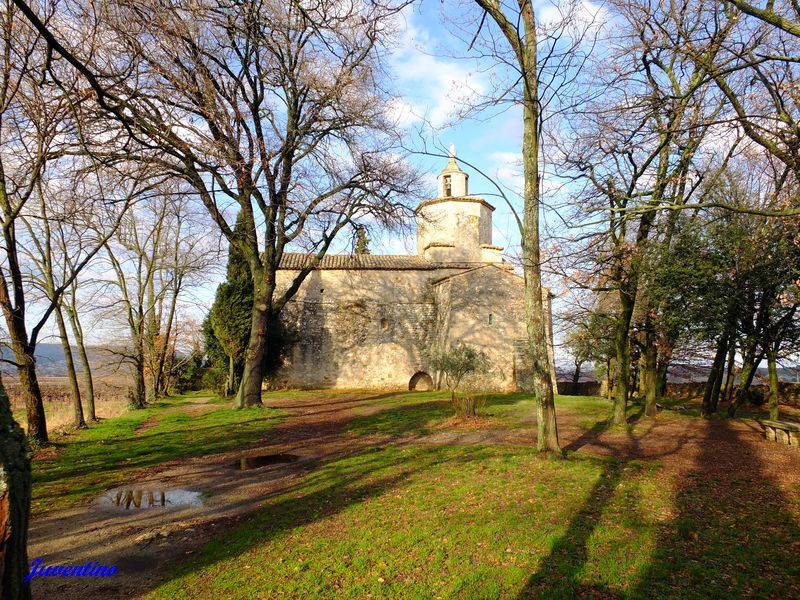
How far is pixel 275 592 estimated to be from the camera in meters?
3.98

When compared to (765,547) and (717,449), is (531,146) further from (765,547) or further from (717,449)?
(717,449)

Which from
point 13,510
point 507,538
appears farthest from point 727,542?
point 13,510

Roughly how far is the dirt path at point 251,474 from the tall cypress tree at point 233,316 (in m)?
9.49

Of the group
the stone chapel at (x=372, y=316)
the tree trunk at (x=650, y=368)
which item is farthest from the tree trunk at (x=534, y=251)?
the stone chapel at (x=372, y=316)

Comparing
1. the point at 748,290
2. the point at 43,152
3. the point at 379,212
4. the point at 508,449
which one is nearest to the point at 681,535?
the point at 508,449

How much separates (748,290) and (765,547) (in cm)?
833

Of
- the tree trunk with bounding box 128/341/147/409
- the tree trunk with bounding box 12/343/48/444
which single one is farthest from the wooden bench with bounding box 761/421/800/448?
the tree trunk with bounding box 128/341/147/409

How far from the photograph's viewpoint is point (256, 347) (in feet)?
49.3

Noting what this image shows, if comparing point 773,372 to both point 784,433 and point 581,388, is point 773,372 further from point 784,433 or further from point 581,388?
point 581,388

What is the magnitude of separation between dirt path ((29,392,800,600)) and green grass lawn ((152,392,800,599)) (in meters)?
0.41

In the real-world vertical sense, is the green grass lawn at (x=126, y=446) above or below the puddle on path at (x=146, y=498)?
above

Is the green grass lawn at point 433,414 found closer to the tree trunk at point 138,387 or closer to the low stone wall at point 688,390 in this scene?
the tree trunk at point 138,387

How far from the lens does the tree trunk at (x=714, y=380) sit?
507 inches

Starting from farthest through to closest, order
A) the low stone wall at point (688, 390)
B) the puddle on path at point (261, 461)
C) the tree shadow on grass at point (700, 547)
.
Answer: the low stone wall at point (688, 390) < the puddle on path at point (261, 461) < the tree shadow on grass at point (700, 547)
